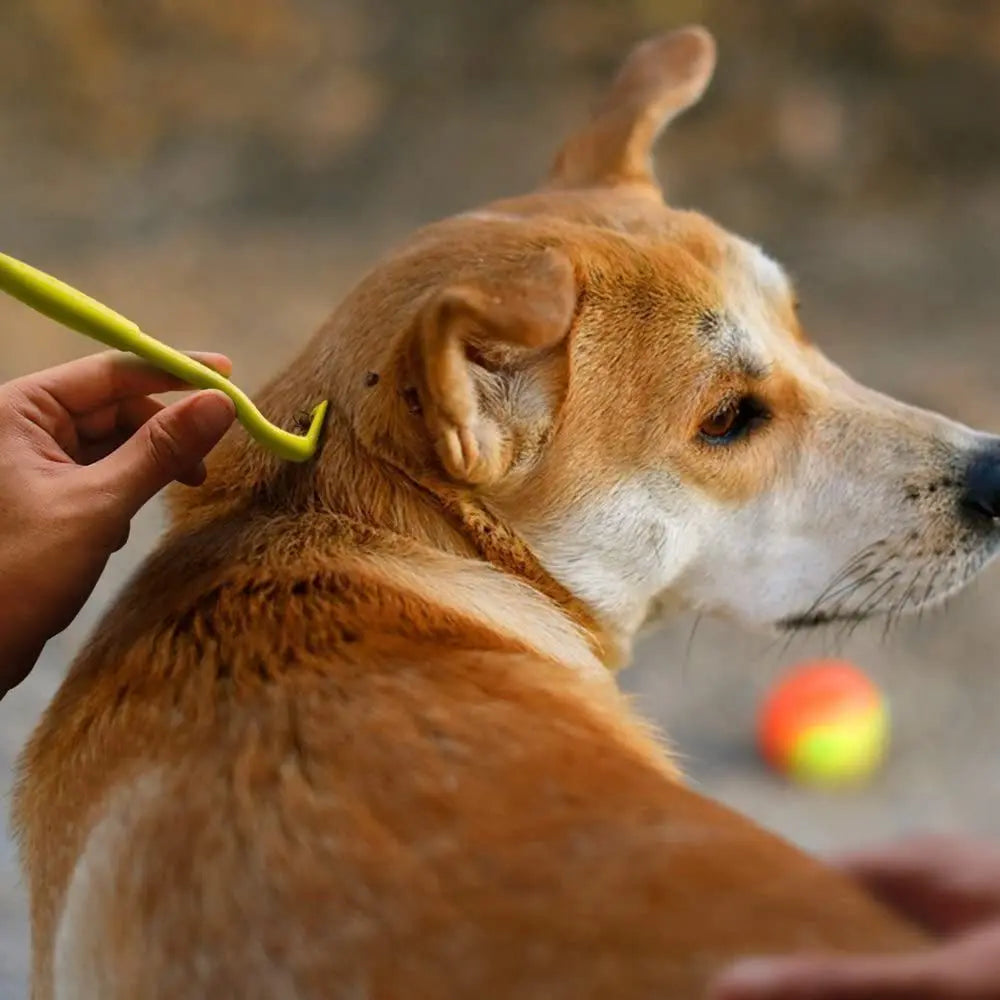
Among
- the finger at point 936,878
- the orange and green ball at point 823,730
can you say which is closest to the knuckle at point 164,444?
the finger at point 936,878

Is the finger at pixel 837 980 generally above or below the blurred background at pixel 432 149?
below

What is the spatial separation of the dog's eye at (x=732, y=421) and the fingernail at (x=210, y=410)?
67cm

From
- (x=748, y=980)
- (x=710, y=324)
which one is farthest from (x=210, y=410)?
(x=748, y=980)

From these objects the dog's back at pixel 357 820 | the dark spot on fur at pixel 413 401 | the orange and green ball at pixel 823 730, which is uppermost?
the dark spot on fur at pixel 413 401

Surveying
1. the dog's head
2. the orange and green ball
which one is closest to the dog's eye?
the dog's head

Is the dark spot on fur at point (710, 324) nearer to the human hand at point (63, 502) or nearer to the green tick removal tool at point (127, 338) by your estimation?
the green tick removal tool at point (127, 338)

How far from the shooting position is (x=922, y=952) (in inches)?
44.4

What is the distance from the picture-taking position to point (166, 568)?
1800 millimetres

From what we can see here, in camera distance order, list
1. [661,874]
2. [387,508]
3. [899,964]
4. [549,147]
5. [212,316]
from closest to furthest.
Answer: [899,964], [661,874], [387,508], [212,316], [549,147]

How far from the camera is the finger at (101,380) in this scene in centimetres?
189

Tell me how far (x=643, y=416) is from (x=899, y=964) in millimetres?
1012

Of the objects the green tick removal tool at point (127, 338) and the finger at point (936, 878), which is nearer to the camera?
the finger at point (936, 878)

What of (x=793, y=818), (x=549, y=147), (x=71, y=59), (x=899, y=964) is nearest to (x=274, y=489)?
(x=899, y=964)

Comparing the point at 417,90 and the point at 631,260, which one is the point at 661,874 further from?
the point at 417,90
